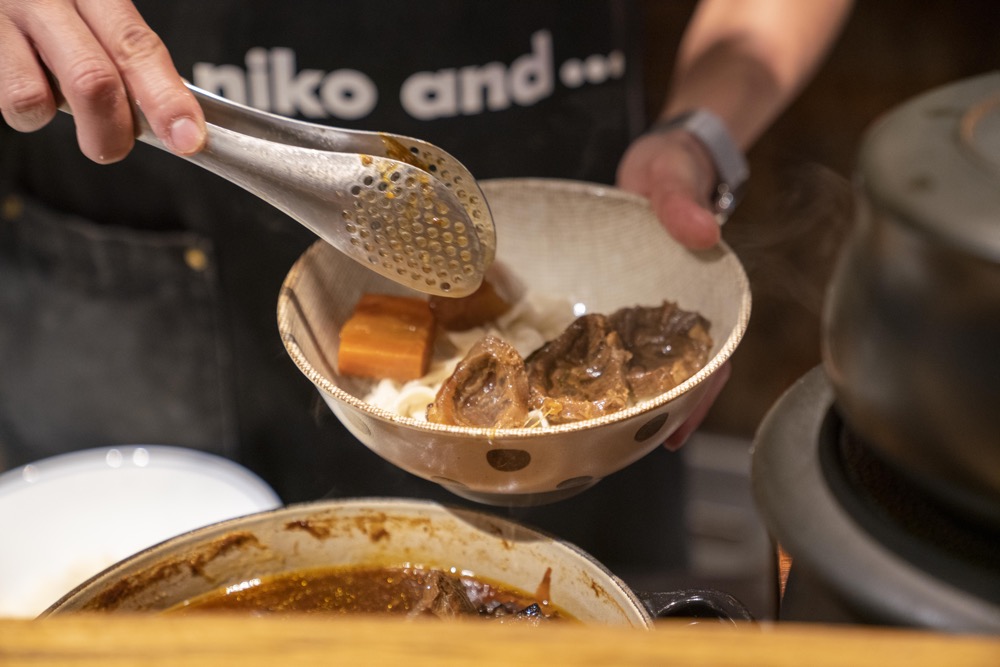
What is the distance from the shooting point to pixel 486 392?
1.44 m

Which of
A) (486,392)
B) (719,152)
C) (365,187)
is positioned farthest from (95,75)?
(719,152)

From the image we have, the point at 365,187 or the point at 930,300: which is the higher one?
the point at 930,300

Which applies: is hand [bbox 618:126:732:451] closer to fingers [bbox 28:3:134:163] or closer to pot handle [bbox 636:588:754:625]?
pot handle [bbox 636:588:754:625]

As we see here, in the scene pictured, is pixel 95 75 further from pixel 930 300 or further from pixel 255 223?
pixel 930 300

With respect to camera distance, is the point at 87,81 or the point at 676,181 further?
the point at 676,181

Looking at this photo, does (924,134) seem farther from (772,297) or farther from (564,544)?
(772,297)

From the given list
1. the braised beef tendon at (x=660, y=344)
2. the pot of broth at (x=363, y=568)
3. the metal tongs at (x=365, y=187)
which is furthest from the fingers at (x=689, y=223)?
the pot of broth at (x=363, y=568)

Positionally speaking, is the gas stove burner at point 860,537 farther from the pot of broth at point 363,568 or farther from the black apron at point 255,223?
the black apron at point 255,223

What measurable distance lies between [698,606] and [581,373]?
0.54 m

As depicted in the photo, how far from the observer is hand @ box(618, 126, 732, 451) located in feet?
5.60

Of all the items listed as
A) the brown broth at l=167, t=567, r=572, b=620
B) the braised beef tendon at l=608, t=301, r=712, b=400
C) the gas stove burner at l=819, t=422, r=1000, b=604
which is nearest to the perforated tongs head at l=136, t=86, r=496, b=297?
the braised beef tendon at l=608, t=301, r=712, b=400

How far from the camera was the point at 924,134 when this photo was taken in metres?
0.69

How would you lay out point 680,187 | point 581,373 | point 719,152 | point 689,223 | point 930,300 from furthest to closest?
point 719,152 → point 680,187 → point 689,223 → point 581,373 → point 930,300

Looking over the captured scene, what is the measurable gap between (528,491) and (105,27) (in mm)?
892
